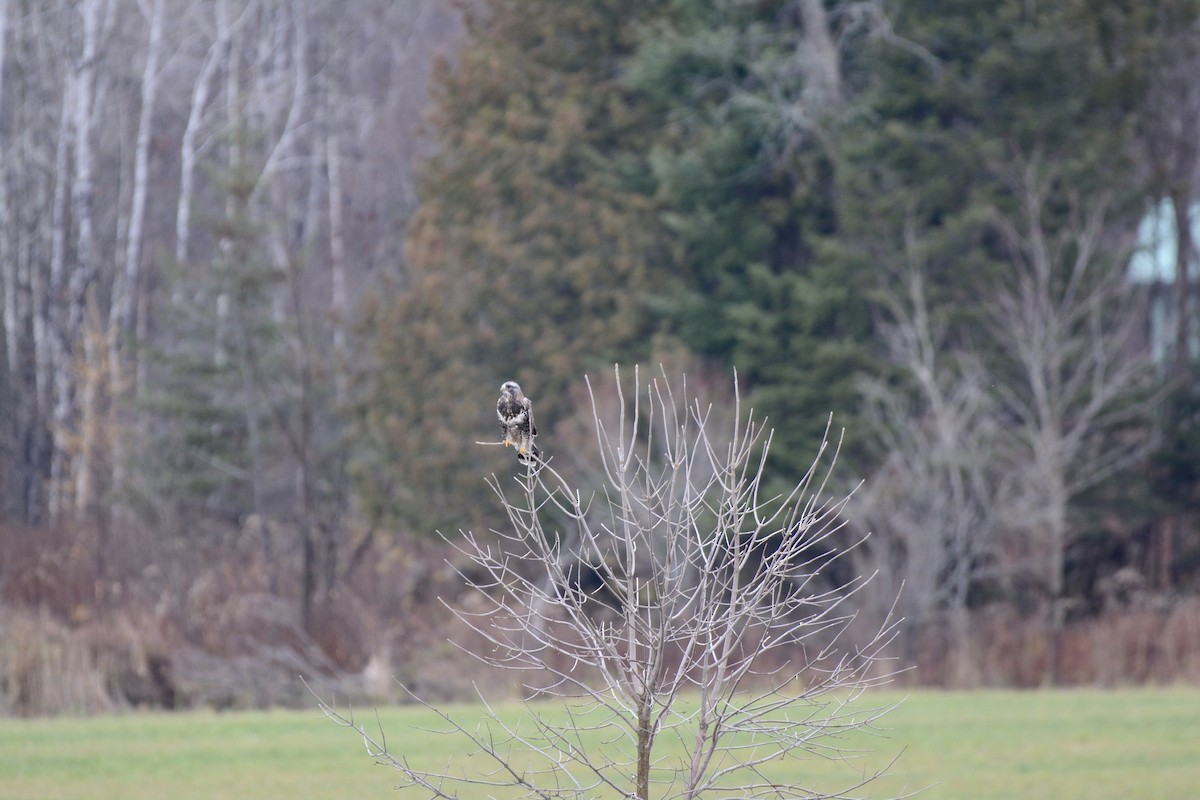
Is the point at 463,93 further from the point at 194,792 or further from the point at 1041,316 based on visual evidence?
the point at 194,792

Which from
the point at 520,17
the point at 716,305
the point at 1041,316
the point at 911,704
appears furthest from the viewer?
the point at 520,17

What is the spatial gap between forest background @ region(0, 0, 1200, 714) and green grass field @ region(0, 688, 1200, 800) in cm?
387

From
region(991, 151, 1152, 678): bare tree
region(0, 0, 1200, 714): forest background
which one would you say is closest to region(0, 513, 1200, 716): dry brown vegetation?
region(0, 0, 1200, 714): forest background

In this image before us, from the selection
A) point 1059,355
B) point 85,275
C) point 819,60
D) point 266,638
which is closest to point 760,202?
point 819,60

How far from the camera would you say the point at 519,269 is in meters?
23.4

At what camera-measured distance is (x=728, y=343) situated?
23797 millimetres

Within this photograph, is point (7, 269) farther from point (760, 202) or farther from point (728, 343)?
point (760, 202)

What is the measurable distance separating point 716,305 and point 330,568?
7134 millimetres

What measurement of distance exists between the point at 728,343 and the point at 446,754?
40.5 feet

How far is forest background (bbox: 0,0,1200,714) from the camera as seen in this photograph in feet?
65.1

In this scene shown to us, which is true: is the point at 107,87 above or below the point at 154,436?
above

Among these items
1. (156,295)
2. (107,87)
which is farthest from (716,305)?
(107,87)

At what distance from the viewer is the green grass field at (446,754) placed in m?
11.2

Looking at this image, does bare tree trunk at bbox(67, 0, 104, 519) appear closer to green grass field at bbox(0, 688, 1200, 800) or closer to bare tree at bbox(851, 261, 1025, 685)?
green grass field at bbox(0, 688, 1200, 800)
